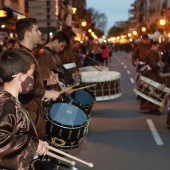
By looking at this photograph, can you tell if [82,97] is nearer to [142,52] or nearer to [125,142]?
[125,142]

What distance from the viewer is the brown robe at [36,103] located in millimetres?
4543

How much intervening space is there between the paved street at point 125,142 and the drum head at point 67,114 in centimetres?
138

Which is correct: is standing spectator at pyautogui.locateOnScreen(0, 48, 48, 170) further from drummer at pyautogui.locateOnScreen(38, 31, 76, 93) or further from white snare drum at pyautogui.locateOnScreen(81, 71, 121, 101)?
white snare drum at pyautogui.locateOnScreen(81, 71, 121, 101)

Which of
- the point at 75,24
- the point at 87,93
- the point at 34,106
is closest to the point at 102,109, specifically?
the point at 87,93

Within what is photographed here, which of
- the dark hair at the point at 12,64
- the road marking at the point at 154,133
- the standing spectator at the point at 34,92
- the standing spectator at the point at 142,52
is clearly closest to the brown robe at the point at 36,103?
the standing spectator at the point at 34,92

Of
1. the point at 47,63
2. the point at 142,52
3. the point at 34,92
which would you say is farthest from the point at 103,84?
the point at 34,92

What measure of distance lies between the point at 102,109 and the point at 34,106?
6.55 metres

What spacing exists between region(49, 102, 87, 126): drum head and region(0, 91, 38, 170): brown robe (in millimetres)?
1612

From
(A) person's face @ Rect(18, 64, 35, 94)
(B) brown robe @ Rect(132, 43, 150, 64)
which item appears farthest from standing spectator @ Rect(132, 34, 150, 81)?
(A) person's face @ Rect(18, 64, 35, 94)

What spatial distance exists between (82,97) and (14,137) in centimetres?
414

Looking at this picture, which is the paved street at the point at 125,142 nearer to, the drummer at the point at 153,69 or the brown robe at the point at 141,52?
the drummer at the point at 153,69

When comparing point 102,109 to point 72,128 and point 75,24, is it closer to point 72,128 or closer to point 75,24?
point 72,128

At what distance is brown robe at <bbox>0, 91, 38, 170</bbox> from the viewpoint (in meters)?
2.81

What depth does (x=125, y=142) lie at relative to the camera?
761 cm
